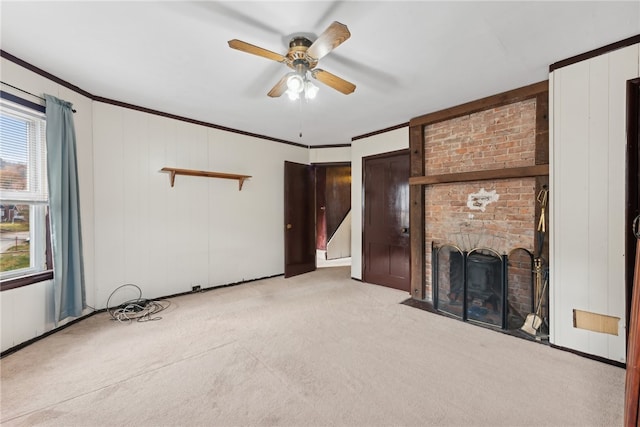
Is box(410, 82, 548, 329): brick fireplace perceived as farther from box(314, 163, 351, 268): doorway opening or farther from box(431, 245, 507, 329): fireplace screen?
box(314, 163, 351, 268): doorway opening

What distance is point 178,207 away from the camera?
3.78 meters

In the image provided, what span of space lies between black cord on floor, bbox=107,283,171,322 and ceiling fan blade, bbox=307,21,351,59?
3106mm

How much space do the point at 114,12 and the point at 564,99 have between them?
3477mm

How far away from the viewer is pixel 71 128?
2.76 m

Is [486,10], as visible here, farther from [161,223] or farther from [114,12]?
[161,223]

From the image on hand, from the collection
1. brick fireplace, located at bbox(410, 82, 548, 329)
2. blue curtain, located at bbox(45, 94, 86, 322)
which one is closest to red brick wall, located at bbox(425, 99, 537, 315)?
brick fireplace, located at bbox(410, 82, 548, 329)

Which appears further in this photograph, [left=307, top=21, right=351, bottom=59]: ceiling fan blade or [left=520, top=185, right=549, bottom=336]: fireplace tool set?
[left=520, top=185, right=549, bottom=336]: fireplace tool set

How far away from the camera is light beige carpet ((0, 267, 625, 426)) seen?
5.41ft

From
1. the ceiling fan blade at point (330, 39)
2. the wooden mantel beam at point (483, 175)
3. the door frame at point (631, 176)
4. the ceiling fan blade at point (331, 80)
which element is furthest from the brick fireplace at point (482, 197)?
the ceiling fan blade at point (330, 39)

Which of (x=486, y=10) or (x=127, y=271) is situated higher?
(x=486, y=10)

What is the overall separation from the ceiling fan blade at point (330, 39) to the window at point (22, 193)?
8.60ft

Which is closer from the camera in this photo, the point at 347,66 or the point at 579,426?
the point at 579,426

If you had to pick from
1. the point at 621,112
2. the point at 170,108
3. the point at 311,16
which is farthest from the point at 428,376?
the point at 170,108

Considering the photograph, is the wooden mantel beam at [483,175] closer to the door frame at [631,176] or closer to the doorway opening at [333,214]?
the door frame at [631,176]
